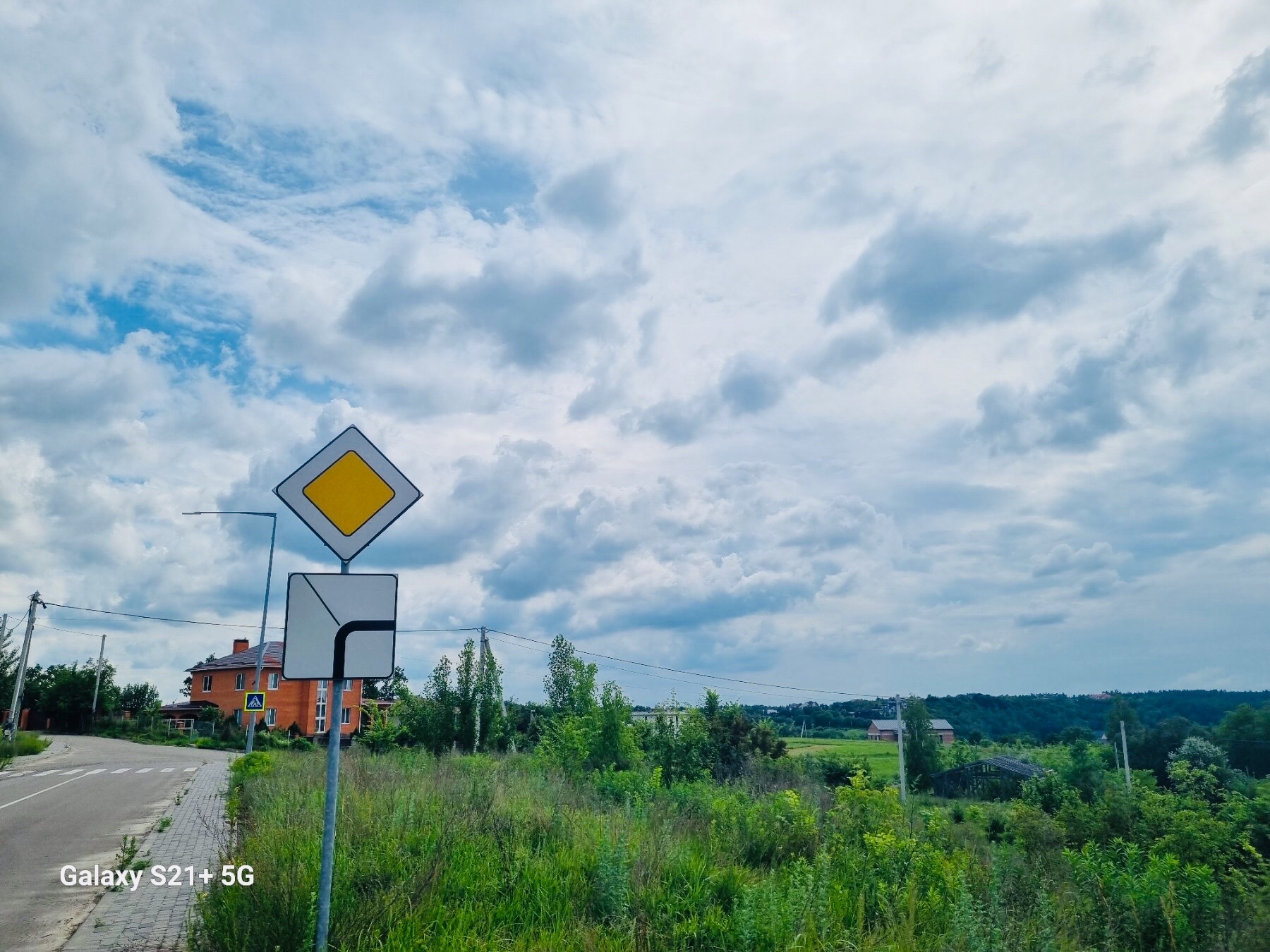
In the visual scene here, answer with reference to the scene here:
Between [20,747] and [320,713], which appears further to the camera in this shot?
[320,713]

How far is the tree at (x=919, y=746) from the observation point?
7288 cm

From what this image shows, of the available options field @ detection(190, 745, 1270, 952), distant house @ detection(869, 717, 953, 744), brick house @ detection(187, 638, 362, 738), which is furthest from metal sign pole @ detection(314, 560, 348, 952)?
distant house @ detection(869, 717, 953, 744)

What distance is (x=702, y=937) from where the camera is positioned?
19.9ft

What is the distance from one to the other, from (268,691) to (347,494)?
68.6m

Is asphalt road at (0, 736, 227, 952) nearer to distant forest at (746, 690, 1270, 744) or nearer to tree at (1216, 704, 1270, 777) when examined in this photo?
distant forest at (746, 690, 1270, 744)

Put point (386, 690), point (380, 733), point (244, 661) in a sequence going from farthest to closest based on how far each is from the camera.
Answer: point (244, 661)
point (386, 690)
point (380, 733)

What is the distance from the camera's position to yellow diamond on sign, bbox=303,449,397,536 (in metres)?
5.88

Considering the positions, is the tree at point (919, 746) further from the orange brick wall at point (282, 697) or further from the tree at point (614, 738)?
the tree at point (614, 738)

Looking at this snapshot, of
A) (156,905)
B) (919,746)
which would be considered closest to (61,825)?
(156,905)

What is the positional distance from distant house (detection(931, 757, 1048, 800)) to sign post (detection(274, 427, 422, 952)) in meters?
60.0

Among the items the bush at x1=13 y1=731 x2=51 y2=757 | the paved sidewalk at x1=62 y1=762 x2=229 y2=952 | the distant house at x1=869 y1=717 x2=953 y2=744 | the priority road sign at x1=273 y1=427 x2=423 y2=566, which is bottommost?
the distant house at x1=869 y1=717 x2=953 y2=744

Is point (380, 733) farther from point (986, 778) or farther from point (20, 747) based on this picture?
point (986, 778)

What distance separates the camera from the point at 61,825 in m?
15.3

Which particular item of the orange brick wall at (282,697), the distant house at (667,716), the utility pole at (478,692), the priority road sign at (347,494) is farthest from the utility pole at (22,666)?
the priority road sign at (347,494)
